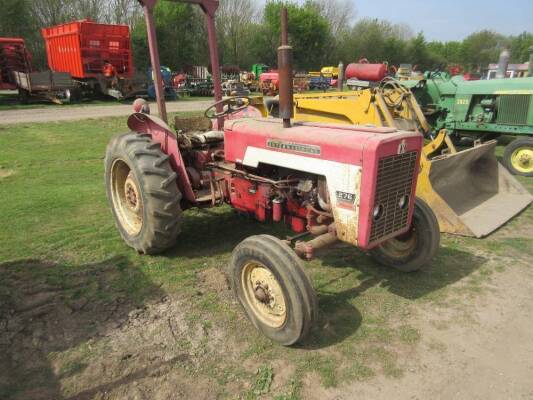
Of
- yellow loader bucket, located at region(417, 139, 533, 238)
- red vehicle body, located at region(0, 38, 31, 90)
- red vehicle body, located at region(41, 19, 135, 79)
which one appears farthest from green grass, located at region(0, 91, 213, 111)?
yellow loader bucket, located at region(417, 139, 533, 238)

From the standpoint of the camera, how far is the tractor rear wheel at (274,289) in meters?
2.53

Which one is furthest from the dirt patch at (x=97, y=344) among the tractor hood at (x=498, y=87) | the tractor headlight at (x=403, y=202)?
the tractor hood at (x=498, y=87)

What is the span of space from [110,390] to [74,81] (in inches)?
689

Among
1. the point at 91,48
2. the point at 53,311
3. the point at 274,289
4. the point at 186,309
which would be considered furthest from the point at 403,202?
the point at 91,48

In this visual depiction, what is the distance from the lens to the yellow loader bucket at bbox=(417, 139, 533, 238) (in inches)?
177

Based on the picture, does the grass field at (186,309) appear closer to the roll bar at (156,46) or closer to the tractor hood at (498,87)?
the roll bar at (156,46)

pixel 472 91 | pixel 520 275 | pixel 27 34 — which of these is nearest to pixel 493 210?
pixel 520 275

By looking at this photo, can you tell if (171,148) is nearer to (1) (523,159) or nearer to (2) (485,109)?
(1) (523,159)

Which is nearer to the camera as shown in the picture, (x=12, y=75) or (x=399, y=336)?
(x=399, y=336)

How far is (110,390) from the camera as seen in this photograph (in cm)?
235

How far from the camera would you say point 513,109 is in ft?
24.1

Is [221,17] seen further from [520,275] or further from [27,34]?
[520,275]

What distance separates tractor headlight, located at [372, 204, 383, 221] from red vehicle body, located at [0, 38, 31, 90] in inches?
725

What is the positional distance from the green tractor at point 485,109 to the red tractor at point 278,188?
4533mm
